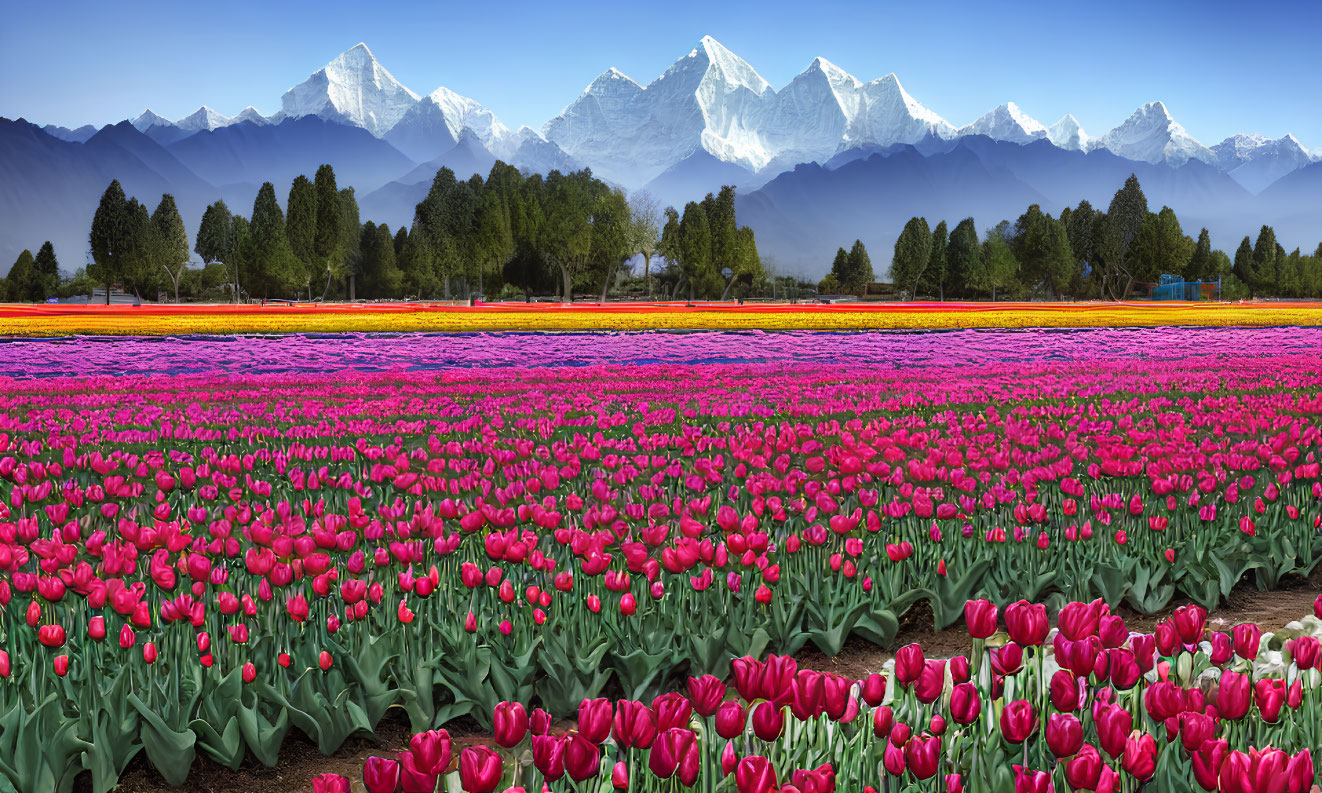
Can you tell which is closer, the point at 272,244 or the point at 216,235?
the point at 272,244

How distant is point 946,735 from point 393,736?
2.05m

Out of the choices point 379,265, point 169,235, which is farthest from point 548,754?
point 379,265

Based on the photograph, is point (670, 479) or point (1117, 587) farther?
point (670, 479)

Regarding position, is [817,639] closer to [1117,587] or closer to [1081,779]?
[1117,587]

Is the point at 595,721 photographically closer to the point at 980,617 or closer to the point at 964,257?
the point at 980,617

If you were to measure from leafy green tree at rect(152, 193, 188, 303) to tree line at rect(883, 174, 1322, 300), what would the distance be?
221 ft

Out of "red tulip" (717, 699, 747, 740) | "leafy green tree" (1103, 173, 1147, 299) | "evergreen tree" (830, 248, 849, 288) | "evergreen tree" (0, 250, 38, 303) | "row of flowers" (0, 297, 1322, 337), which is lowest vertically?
"red tulip" (717, 699, 747, 740)

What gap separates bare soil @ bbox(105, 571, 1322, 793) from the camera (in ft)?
9.95

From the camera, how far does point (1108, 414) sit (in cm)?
942

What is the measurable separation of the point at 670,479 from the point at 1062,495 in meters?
2.59

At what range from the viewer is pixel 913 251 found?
92.4 m

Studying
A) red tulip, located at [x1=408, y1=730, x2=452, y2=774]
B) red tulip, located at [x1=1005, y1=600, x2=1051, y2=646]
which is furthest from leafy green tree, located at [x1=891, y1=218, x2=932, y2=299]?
red tulip, located at [x1=408, y1=730, x2=452, y2=774]

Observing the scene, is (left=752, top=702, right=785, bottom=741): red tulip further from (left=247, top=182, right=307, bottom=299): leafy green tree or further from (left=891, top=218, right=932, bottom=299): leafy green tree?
(left=891, top=218, right=932, bottom=299): leafy green tree

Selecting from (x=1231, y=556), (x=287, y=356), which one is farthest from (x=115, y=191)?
(x=1231, y=556)
